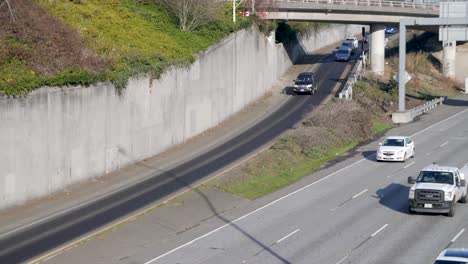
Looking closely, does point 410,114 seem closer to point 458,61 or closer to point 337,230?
point 337,230

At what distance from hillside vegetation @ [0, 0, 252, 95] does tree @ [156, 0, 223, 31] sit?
453 millimetres

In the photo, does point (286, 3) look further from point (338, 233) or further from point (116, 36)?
point (338, 233)

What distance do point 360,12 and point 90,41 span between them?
4019cm

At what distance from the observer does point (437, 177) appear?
122 ft

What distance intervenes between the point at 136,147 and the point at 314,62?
49.6 metres

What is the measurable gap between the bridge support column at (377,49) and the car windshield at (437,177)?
50.8 metres

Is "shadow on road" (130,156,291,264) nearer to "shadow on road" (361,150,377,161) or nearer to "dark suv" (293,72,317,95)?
"shadow on road" (361,150,377,161)

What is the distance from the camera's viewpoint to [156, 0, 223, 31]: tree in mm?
65250

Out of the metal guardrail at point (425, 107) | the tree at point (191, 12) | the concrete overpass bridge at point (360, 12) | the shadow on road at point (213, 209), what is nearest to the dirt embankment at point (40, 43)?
the shadow on road at point (213, 209)

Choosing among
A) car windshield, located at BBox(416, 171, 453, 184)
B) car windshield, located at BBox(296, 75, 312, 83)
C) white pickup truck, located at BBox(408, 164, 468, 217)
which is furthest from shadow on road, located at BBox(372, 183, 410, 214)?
car windshield, located at BBox(296, 75, 312, 83)

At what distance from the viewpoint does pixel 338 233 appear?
33375 millimetres

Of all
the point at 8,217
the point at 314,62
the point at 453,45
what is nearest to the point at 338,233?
the point at 8,217

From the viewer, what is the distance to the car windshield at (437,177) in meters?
36.9

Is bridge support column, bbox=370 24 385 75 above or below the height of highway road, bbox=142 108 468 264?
above
